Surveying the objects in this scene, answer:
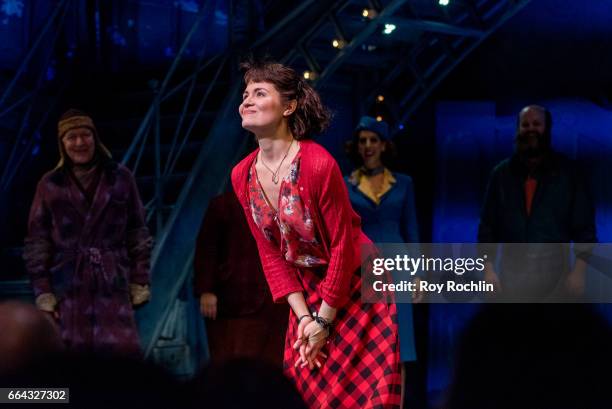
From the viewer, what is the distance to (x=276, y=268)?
3.74 metres

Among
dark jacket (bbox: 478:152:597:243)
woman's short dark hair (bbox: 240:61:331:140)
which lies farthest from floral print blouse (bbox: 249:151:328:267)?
dark jacket (bbox: 478:152:597:243)

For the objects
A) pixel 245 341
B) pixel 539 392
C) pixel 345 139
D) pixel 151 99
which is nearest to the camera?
pixel 539 392

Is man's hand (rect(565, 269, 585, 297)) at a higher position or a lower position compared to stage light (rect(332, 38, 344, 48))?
lower

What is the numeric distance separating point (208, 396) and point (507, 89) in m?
2.65

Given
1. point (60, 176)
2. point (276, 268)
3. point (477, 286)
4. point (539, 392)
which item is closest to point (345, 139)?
point (477, 286)

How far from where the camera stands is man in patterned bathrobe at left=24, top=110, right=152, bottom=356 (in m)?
5.04

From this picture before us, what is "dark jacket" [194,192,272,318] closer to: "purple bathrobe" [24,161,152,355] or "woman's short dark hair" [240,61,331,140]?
"purple bathrobe" [24,161,152,355]

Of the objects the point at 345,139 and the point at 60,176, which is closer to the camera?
the point at 60,176

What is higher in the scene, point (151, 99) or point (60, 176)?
point (151, 99)

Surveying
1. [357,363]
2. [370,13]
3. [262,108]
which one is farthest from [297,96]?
[370,13]

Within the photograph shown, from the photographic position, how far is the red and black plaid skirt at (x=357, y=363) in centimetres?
356

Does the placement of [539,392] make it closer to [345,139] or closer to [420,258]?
[420,258]

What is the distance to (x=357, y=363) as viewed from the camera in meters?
3.62

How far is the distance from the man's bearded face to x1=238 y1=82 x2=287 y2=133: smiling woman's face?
1810mm
